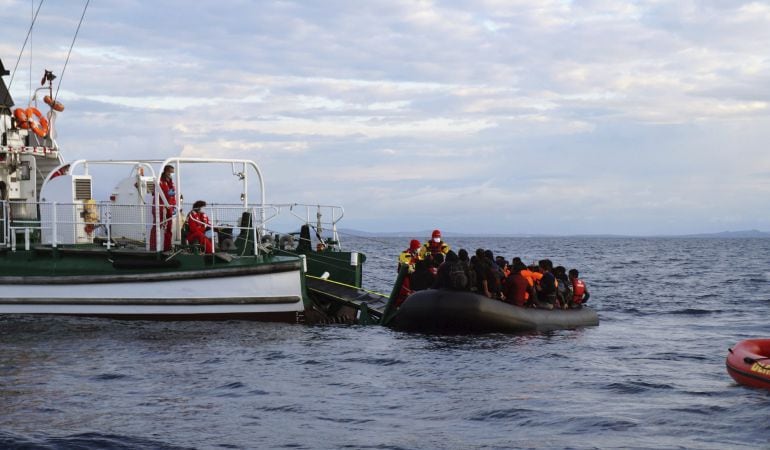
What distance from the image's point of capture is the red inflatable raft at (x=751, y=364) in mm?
13258

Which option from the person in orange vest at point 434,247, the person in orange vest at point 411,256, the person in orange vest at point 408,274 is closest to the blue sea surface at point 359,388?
the person in orange vest at point 408,274

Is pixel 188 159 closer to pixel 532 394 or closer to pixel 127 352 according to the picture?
pixel 127 352

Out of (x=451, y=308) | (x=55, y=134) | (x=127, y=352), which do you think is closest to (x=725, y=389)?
(x=451, y=308)

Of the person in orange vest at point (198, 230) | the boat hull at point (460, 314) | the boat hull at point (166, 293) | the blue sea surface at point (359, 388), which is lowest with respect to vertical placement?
the blue sea surface at point (359, 388)

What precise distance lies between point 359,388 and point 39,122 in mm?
13189

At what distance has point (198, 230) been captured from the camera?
19.4m

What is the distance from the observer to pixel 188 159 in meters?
19.5

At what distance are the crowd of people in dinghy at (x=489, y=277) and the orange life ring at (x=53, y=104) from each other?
9.22 metres

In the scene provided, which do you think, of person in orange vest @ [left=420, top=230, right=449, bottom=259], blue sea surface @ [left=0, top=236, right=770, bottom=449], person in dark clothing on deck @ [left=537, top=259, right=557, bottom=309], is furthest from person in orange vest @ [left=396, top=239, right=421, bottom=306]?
person in dark clothing on deck @ [left=537, top=259, right=557, bottom=309]

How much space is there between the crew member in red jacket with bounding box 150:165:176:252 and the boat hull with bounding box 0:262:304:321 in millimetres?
967

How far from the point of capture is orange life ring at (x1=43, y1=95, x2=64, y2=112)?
23.1m

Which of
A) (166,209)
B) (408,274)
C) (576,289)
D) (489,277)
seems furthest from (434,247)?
(166,209)

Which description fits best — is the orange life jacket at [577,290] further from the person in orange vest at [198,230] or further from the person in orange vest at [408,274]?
the person in orange vest at [198,230]

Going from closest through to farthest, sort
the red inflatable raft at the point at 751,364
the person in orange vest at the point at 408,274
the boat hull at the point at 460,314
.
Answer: the red inflatable raft at the point at 751,364 → the boat hull at the point at 460,314 → the person in orange vest at the point at 408,274
